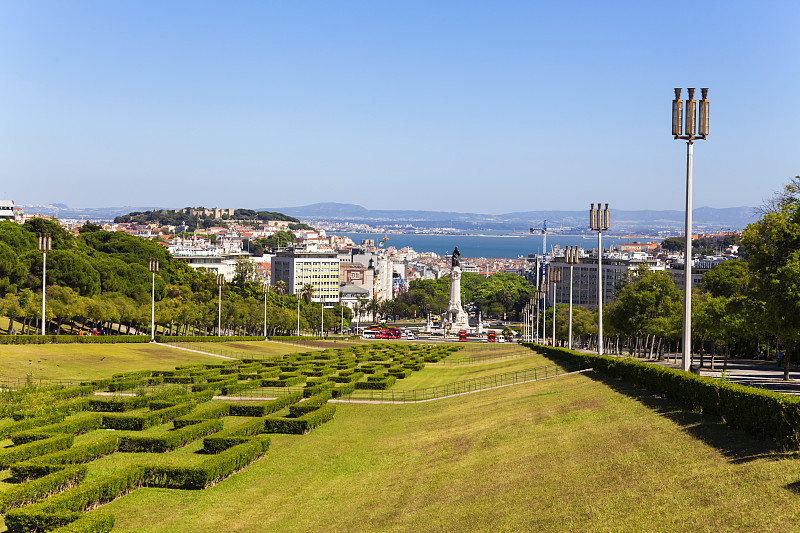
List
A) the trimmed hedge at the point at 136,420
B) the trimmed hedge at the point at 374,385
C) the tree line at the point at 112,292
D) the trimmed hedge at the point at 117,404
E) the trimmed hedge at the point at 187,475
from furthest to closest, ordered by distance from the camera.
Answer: the tree line at the point at 112,292, the trimmed hedge at the point at 374,385, the trimmed hedge at the point at 117,404, the trimmed hedge at the point at 136,420, the trimmed hedge at the point at 187,475

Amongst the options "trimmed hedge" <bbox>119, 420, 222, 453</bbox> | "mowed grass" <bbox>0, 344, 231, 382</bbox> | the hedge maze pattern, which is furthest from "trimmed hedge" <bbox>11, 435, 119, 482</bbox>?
"mowed grass" <bbox>0, 344, 231, 382</bbox>

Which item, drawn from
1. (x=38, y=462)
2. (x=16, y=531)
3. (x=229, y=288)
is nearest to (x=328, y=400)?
(x=38, y=462)

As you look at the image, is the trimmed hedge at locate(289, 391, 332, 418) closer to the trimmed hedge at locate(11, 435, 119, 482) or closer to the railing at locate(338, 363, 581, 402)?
the railing at locate(338, 363, 581, 402)

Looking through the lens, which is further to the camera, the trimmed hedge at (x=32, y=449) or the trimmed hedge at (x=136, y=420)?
the trimmed hedge at (x=136, y=420)

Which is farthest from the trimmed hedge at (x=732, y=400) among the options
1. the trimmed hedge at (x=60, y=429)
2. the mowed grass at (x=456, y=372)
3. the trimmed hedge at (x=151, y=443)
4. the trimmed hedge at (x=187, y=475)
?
the trimmed hedge at (x=60, y=429)

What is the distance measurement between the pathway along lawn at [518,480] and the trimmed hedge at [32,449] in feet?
21.0

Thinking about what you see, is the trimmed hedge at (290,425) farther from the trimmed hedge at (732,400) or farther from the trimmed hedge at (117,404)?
the trimmed hedge at (732,400)

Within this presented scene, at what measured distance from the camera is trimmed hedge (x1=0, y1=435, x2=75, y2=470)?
30297 millimetres

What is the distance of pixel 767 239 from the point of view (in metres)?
45.9

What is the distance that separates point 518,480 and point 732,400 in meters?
7.07

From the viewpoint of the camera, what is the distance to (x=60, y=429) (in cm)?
3541

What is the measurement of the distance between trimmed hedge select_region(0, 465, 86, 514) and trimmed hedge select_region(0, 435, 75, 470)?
3.81m

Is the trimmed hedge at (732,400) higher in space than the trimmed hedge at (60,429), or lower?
higher

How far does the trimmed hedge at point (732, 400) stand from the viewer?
21.3 meters
